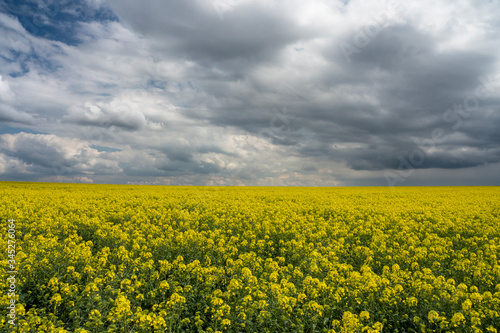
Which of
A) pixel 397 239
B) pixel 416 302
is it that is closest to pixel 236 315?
pixel 416 302

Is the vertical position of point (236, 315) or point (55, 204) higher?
point (55, 204)

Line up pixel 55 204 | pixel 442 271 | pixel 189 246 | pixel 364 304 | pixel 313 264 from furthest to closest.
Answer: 1. pixel 55 204
2. pixel 189 246
3. pixel 442 271
4. pixel 313 264
5. pixel 364 304

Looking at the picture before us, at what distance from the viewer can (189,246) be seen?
1297cm

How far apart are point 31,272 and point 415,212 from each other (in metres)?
26.5

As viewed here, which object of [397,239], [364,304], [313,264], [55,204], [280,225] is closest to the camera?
[364,304]

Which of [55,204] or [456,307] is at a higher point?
[55,204]

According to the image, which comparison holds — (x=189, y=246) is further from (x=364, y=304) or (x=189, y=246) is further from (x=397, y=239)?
(x=397, y=239)

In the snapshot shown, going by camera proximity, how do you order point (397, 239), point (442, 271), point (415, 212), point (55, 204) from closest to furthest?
1. point (442, 271)
2. point (397, 239)
3. point (55, 204)
4. point (415, 212)

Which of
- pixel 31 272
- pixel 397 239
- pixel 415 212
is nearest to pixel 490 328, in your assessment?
pixel 397 239

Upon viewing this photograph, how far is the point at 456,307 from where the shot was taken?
305 inches

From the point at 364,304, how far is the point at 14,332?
883 cm

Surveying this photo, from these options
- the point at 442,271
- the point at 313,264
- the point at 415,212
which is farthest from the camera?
the point at 415,212

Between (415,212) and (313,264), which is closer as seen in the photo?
(313,264)

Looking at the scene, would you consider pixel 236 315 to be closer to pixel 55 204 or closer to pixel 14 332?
pixel 14 332
